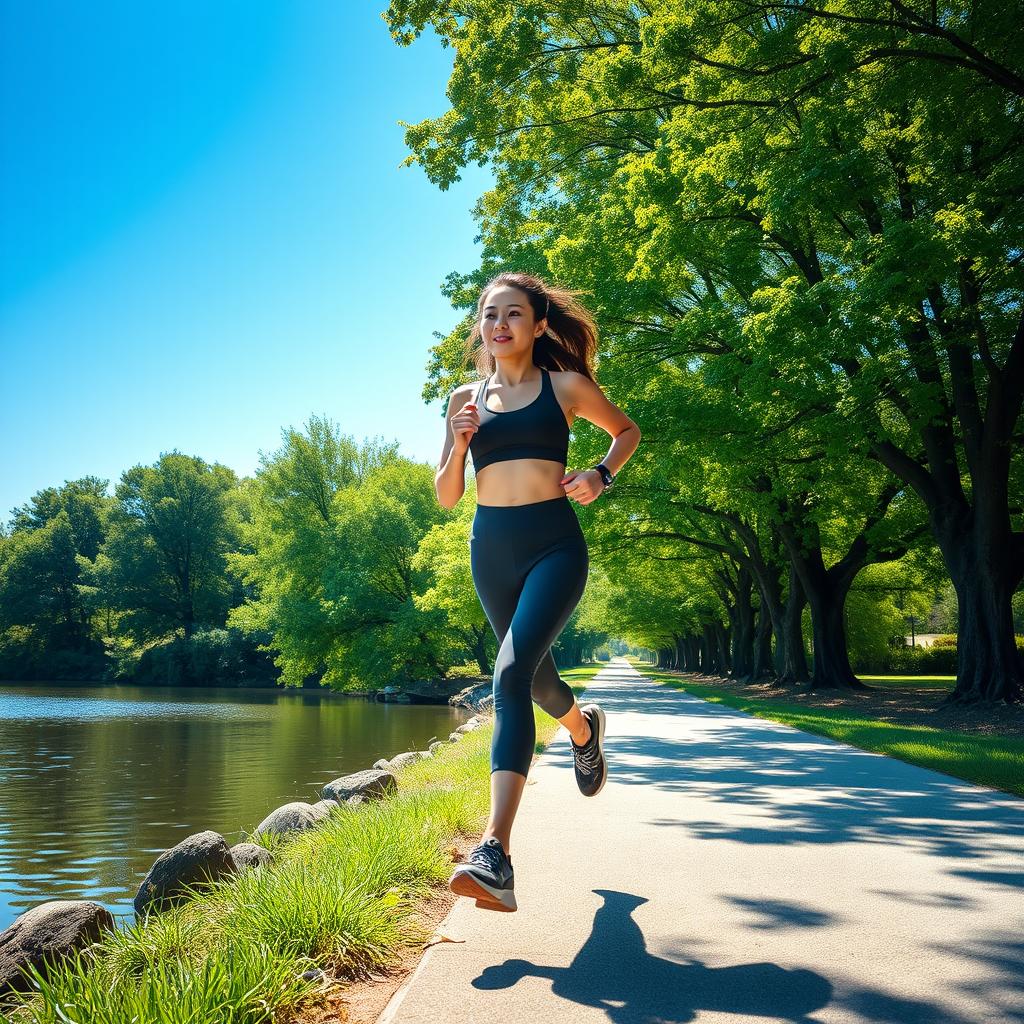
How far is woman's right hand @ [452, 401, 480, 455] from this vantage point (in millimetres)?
3664

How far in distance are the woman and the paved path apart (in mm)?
464

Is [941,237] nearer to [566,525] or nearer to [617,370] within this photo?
[617,370]

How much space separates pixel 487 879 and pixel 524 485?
5.03ft

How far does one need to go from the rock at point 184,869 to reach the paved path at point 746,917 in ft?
6.21

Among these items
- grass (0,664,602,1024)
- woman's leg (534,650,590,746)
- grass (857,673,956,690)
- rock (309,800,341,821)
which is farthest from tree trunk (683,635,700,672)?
grass (0,664,602,1024)

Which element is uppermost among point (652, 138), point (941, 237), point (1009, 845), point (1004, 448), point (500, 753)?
point (652, 138)

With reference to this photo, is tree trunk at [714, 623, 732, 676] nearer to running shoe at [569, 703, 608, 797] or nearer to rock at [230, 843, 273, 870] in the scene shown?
rock at [230, 843, 273, 870]

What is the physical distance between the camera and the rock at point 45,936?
12.6ft

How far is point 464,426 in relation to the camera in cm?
367

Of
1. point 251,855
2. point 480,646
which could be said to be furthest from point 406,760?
point 480,646

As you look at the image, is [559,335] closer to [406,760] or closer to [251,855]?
[251,855]

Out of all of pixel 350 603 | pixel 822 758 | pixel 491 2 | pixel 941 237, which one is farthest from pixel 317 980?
pixel 350 603

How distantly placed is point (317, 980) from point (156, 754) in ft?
49.4

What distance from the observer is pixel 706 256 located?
17.2 metres
